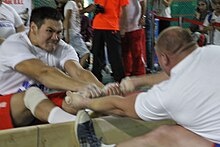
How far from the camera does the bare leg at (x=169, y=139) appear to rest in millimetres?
1887

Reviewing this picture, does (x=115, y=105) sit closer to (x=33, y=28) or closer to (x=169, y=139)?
(x=169, y=139)

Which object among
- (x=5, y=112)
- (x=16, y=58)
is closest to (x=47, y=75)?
(x=16, y=58)

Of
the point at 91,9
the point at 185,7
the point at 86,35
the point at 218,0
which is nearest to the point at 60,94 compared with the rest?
the point at 91,9

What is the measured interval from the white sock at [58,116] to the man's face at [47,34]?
18.6 inches

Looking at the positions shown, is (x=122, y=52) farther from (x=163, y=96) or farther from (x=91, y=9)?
(x=163, y=96)

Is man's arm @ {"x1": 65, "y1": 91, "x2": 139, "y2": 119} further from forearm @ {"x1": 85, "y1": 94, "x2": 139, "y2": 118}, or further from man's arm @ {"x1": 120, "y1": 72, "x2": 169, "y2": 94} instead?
man's arm @ {"x1": 120, "y1": 72, "x2": 169, "y2": 94}

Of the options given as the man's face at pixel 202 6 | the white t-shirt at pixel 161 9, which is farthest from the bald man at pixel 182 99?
the man's face at pixel 202 6

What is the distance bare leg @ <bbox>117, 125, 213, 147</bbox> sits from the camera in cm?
189

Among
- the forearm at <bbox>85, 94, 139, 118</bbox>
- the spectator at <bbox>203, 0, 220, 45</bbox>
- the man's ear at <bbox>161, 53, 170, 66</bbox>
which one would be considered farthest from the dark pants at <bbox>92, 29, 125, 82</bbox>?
the man's ear at <bbox>161, 53, 170, 66</bbox>

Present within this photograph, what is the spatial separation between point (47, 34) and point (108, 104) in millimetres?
747

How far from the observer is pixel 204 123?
177 centimetres

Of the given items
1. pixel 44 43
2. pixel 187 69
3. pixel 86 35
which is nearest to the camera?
pixel 187 69

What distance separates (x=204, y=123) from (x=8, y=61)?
4.07 feet

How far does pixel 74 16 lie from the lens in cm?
501
